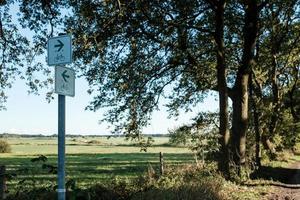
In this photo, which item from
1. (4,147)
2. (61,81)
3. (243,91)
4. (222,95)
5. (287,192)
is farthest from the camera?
(4,147)

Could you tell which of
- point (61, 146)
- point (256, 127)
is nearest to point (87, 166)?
point (256, 127)

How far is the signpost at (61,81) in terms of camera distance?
7.59 metres

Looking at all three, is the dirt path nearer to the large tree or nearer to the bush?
the large tree

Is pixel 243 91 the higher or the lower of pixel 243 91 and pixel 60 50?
the higher

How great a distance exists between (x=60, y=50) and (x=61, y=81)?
0.48 meters

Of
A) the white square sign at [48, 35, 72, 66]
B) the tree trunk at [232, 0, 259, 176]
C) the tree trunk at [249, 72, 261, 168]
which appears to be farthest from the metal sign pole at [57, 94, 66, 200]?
the tree trunk at [249, 72, 261, 168]

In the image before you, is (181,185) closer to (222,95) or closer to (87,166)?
(222,95)

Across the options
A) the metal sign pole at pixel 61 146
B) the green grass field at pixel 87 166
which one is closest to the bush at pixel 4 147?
the green grass field at pixel 87 166

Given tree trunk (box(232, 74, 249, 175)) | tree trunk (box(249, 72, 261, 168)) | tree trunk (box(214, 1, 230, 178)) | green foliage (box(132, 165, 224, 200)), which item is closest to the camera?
green foliage (box(132, 165, 224, 200))

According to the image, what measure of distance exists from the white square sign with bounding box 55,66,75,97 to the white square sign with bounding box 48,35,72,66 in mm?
139

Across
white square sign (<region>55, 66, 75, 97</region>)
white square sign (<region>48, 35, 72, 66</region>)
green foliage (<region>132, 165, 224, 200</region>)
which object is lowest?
green foliage (<region>132, 165, 224, 200</region>)

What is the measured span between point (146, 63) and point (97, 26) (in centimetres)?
373

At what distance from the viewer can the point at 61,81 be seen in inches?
299

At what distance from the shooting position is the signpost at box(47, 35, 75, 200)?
7.59 meters
